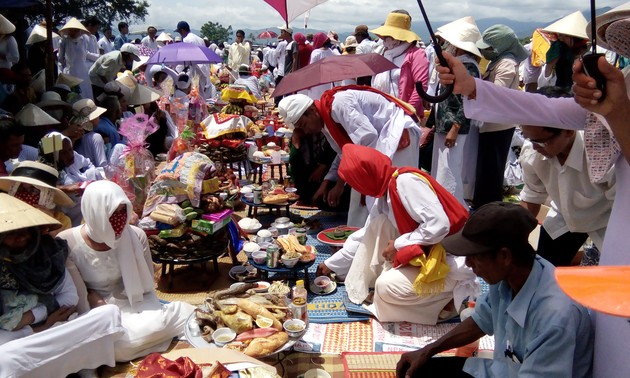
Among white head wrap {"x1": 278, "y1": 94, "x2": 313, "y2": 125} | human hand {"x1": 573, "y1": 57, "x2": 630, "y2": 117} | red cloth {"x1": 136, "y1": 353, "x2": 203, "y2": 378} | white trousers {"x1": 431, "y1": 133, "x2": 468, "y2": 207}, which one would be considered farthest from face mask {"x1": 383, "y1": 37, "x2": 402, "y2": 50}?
human hand {"x1": 573, "y1": 57, "x2": 630, "y2": 117}

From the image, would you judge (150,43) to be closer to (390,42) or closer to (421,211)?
(390,42)

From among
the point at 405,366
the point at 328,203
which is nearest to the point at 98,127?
the point at 328,203

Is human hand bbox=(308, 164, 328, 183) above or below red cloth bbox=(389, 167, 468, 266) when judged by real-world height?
below


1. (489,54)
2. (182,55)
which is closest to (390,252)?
(489,54)

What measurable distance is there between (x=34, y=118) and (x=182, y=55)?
445 cm

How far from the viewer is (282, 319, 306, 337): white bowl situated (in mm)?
2975

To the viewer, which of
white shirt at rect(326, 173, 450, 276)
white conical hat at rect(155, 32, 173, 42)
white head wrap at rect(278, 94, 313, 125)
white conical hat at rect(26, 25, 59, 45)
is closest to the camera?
white shirt at rect(326, 173, 450, 276)

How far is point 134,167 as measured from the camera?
5.09 metres

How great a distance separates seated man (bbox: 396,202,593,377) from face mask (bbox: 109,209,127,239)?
2.19 meters

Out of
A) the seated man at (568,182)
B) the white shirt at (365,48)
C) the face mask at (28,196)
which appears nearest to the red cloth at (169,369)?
the face mask at (28,196)

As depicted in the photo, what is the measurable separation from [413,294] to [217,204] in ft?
6.37

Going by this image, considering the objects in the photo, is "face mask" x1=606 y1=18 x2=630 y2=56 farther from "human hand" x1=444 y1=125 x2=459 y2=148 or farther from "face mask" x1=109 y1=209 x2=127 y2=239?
"human hand" x1=444 y1=125 x2=459 y2=148

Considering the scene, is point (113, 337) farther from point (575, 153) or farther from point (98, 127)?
point (98, 127)

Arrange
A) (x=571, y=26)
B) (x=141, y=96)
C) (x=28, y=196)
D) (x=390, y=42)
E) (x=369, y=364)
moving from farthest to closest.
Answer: (x=141, y=96) < (x=390, y=42) < (x=571, y=26) < (x=28, y=196) < (x=369, y=364)
